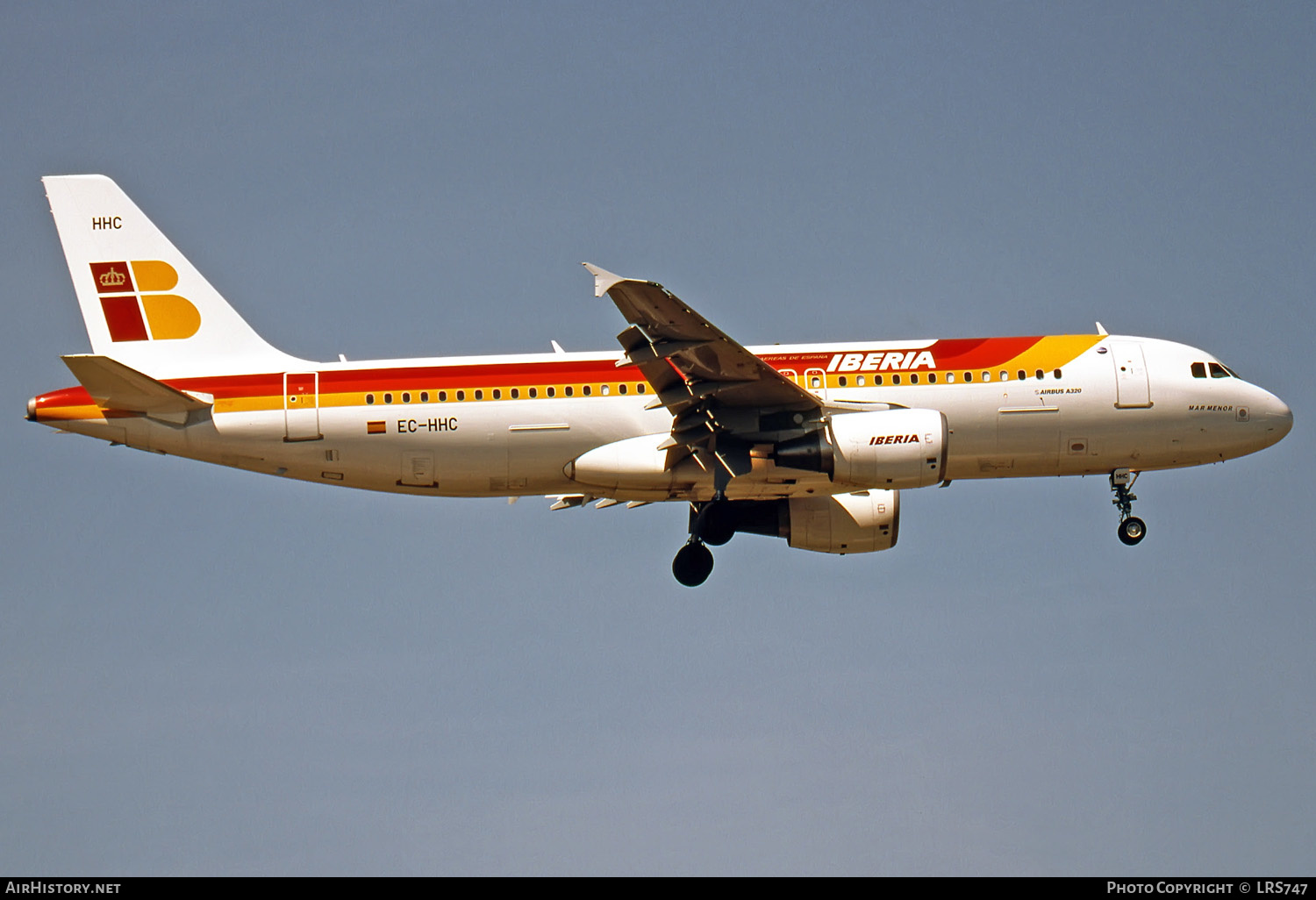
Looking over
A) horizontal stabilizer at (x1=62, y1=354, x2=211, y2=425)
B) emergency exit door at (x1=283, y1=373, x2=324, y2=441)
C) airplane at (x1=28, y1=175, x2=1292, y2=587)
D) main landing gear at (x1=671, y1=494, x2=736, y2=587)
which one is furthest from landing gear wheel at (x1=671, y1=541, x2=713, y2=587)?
horizontal stabilizer at (x1=62, y1=354, x2=211, y2=425)

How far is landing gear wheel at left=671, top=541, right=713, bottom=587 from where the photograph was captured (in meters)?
43.0

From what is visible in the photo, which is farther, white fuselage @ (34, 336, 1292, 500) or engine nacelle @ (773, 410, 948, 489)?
white fuselage @ (34, 336, 1292, 500)

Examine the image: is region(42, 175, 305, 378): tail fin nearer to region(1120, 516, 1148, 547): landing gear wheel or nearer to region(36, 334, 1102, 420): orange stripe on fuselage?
region(36, 334, 1102, 420): orange stripe on fuselage

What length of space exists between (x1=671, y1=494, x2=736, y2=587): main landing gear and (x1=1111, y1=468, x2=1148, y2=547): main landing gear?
10.0 metres

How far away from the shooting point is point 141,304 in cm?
4191

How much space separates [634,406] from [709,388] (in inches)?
89.8

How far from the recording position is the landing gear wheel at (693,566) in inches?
1693

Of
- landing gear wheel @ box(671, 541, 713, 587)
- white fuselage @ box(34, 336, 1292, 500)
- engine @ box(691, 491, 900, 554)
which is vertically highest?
white fuselage @ box(34, 336, 1292, 500)

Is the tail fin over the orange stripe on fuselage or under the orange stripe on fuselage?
over

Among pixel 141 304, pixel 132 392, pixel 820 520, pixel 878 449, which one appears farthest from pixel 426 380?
pixel 820 520

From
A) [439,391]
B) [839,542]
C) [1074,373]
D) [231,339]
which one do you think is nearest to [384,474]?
[439,391]

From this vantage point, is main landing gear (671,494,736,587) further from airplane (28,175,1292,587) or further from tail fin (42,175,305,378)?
tail fin (42,175,305,378)

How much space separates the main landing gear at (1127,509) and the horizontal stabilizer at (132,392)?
22948 mm

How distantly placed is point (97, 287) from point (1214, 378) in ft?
93.9
